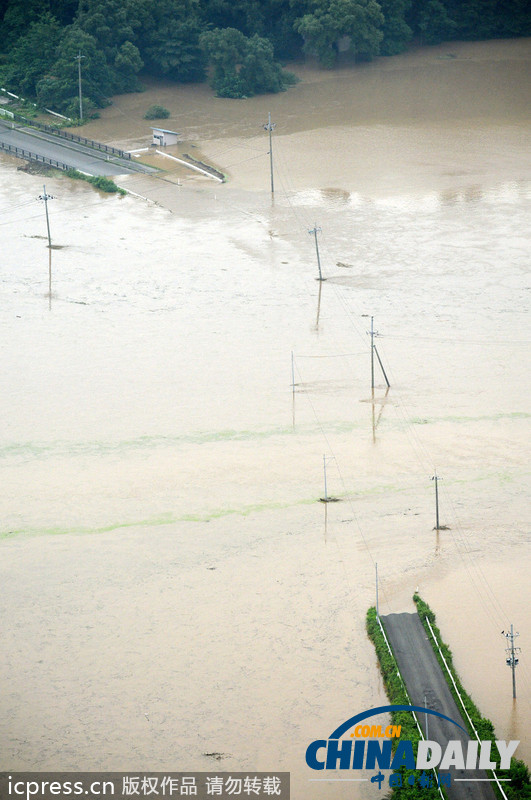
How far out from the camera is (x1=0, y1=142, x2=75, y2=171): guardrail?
2346 inches

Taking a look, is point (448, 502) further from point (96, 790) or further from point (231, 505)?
point (96, 790)

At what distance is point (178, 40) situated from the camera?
72312 mm

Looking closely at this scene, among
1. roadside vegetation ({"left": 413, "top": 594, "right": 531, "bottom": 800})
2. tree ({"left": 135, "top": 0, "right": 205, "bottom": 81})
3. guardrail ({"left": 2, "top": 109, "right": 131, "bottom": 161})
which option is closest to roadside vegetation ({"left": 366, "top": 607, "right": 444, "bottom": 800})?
roadside vegetation ({"left": 413, "top": 594, "right": 531, "bottom": 800})

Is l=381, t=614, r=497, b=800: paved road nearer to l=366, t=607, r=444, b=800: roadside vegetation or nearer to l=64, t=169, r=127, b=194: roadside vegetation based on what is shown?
l=366, t=607, r=444, b=800: roadside vegetation

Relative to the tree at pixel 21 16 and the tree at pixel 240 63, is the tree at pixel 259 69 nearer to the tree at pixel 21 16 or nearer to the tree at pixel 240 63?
the tree at pixel 240 63

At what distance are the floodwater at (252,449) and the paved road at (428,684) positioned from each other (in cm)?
71

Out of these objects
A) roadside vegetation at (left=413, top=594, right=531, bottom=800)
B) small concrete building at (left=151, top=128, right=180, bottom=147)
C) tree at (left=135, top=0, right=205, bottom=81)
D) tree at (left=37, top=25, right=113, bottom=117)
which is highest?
tree at (left=135, top=0, right=205, bottom=81)

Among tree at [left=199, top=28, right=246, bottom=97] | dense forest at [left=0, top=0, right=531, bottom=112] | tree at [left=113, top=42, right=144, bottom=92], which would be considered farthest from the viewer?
tree at [left=199, top=28, right=246, bottom=97]

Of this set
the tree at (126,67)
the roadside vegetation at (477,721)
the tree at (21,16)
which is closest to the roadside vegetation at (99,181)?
the tree at (126,67)

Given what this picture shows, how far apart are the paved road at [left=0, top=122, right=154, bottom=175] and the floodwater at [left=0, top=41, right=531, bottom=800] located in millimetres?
2181

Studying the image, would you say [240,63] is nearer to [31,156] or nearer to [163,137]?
[163,137]

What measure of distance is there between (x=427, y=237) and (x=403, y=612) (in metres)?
27.6

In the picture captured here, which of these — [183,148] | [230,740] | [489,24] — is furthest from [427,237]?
[489,24]

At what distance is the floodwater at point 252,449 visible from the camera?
76.4 ft
